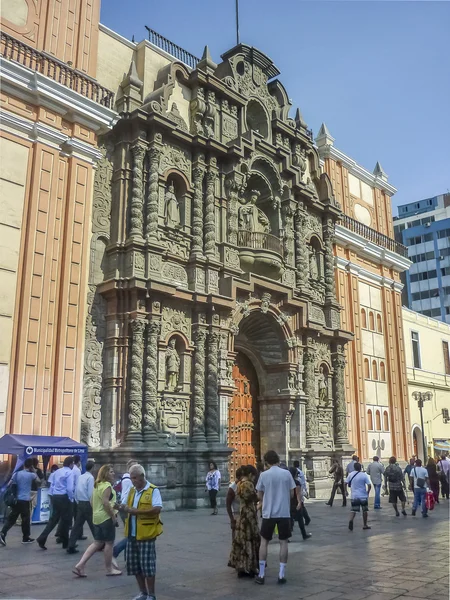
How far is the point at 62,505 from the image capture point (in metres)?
10.4

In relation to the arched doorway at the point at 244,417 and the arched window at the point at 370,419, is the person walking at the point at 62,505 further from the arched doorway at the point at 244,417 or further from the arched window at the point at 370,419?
the arched window at the point at 370,419

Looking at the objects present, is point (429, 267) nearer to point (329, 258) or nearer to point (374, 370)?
point (374, 370)

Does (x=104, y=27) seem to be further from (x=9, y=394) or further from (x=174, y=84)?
(x=9, y=394)

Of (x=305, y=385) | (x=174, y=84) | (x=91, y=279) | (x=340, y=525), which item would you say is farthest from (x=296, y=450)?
(x=174, y=84)

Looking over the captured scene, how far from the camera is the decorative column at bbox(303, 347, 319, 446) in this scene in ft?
73.9

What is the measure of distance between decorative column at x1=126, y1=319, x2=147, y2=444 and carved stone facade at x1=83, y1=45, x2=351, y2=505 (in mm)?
42

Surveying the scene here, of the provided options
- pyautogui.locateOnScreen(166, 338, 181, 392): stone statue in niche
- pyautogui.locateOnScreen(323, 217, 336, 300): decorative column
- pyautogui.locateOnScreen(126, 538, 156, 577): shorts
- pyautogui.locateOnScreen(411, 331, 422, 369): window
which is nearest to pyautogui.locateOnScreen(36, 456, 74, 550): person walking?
pyautogui.locateOnScreen(126, 538, 156, 577): shorts

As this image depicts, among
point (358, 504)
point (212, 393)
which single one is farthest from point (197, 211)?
point (358, 504)

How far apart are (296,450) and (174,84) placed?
13937 millimetres

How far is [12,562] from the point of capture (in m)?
9.09

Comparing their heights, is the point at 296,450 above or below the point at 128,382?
below

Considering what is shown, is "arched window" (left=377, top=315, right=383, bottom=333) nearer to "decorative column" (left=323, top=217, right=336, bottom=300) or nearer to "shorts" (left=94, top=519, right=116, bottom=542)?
"decorative column" (left=323, top=217, right=336, bottom=300)

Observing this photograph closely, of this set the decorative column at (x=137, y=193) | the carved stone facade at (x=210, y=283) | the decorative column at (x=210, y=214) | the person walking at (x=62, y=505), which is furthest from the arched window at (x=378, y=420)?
the person walking at (x=62, y=505)

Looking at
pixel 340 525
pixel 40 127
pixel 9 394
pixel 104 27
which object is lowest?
pixel 340 525
